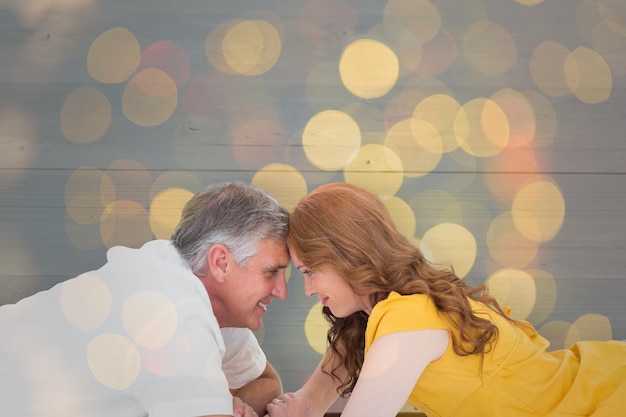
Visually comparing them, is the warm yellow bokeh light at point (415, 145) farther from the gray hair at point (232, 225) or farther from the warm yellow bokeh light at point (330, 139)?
the gray hair at point (232, 225)

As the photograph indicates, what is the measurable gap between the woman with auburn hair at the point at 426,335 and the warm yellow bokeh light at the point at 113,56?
0.90 meters

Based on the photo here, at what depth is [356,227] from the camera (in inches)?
53.8

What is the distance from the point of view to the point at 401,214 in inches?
83.0

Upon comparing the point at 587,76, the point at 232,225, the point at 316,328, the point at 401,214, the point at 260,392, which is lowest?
the point at 316,328

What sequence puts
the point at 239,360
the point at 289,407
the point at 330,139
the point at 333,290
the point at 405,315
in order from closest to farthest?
the point at 405,315, the point at 333,290, the point at 289,407, the point at 239,360, the point at 330,139

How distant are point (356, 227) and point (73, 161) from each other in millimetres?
1056

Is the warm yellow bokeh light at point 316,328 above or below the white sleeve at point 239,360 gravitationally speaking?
below

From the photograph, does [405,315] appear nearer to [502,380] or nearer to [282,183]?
[502,380]

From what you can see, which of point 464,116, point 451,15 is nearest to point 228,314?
point 464,116

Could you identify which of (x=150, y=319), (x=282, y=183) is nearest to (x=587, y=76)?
(x=282, y=183)

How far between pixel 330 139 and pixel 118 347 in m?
1.05

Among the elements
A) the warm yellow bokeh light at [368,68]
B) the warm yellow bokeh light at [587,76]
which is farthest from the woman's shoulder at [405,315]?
the warm yellow bokeh light at [587,76]

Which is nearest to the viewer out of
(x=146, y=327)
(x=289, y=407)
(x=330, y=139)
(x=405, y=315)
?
(x=146, y=327)

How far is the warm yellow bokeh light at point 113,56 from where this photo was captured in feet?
6.78
